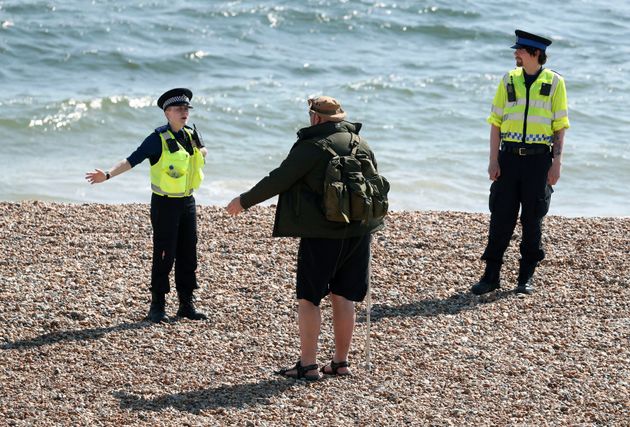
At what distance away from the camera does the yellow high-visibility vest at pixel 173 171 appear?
766 cm

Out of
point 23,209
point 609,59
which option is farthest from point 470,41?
point 23,209

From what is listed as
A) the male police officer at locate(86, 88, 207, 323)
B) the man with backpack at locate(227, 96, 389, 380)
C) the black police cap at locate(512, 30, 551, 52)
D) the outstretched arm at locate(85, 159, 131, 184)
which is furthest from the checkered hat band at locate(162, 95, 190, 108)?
the black police cap at locate(512, 30, 551, 52)

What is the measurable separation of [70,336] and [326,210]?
6.92 ft

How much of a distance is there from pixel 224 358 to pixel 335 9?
20.8 metres

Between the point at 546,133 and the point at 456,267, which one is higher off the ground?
the point at 546,133

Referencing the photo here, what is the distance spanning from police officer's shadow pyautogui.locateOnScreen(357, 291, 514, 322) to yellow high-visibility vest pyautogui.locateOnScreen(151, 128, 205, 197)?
156 cm

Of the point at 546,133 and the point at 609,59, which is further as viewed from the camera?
the point at 609,59

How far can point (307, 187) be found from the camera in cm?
668

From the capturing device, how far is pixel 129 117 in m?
18.0

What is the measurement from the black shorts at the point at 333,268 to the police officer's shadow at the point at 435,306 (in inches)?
49.8

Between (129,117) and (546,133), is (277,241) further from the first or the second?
(129,117)

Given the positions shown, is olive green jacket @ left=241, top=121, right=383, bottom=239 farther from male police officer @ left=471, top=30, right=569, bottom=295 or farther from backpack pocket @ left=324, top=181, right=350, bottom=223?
male police officer @ left=471, top=30, right=569, bottom=295

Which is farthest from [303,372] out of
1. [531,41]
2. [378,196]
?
[531,41]

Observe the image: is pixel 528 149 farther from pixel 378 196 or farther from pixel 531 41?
pixel 378 196
